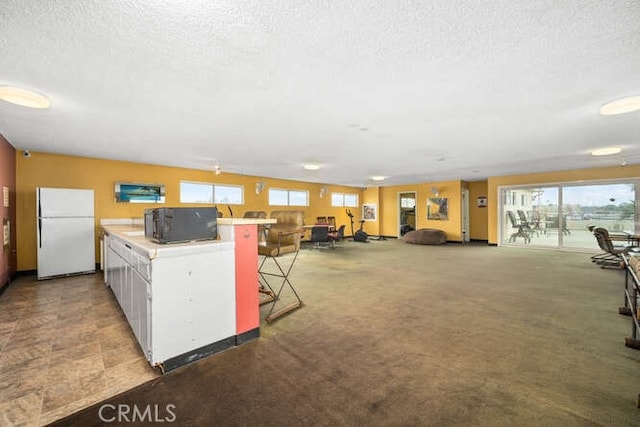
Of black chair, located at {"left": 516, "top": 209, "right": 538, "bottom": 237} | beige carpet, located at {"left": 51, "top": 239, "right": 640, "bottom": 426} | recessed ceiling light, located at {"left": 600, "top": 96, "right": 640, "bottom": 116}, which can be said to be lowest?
beige carpet, located at {"left": 51, "top": 239, "right": 640, "bottom": 426}

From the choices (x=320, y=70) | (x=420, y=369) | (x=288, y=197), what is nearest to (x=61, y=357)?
→ (x=420, y=369)

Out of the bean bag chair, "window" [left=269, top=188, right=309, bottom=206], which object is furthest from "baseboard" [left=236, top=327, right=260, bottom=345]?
the bean bag chair

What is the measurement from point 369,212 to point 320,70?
1142 centimetres

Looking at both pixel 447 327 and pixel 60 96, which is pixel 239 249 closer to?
pixel 447 327

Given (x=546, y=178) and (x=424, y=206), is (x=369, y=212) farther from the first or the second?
(x=546, y=178)

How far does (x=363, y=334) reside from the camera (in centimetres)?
271

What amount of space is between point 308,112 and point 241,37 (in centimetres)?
153

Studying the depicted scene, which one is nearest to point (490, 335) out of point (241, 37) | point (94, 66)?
point (241, 37)

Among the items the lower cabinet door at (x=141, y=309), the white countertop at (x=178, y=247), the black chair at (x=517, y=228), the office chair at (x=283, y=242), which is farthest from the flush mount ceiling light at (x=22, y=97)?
the black chair at (x=517, y=228)

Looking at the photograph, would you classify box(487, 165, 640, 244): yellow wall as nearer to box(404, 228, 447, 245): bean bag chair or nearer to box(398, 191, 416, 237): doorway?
box(404, 228, 447, 245): bean bag chair

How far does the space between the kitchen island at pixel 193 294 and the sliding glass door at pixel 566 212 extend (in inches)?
387

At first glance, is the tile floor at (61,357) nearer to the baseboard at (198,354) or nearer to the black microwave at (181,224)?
the baseboard at (198,354)

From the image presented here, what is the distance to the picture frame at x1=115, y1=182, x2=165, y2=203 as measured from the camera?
20.6 feet

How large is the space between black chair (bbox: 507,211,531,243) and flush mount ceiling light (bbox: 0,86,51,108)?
1161cm
